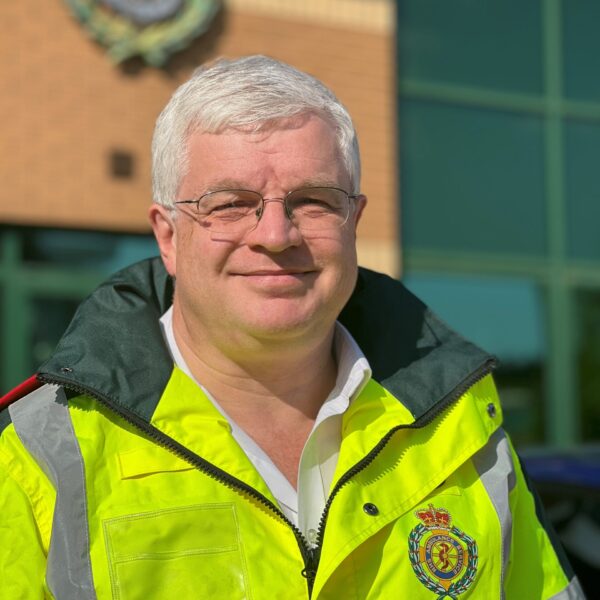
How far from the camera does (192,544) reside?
184 centimetres

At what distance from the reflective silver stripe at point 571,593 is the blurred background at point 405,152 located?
4.57 m

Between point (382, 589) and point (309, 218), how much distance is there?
0.69 metres

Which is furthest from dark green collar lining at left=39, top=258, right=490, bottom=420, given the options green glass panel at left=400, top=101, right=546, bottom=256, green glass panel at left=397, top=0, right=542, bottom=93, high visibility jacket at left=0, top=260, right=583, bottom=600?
green glass panel at left=397, top=0, right=542, bottom=93

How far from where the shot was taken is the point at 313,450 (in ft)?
6.86

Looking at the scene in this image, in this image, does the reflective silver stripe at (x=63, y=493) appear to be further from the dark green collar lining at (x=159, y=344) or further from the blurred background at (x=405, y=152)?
the blurred background at (x=405, y=152)

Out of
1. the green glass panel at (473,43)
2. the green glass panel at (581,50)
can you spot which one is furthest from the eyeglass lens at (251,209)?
the green glass panel at (581,50)

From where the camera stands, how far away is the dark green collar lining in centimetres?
194

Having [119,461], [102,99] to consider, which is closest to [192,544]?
[119,461]

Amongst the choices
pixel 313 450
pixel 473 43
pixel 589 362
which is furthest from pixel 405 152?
pixel 313 450

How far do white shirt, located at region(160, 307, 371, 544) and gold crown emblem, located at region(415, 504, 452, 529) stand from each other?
19cm

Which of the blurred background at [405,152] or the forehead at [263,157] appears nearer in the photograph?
the forehead at [263,157]

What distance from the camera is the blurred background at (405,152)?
682 centimetres

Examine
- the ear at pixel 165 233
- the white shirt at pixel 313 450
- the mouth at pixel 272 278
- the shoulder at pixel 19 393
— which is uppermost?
the ear at pixel 165 233

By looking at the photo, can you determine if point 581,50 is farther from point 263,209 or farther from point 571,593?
point 263,209
